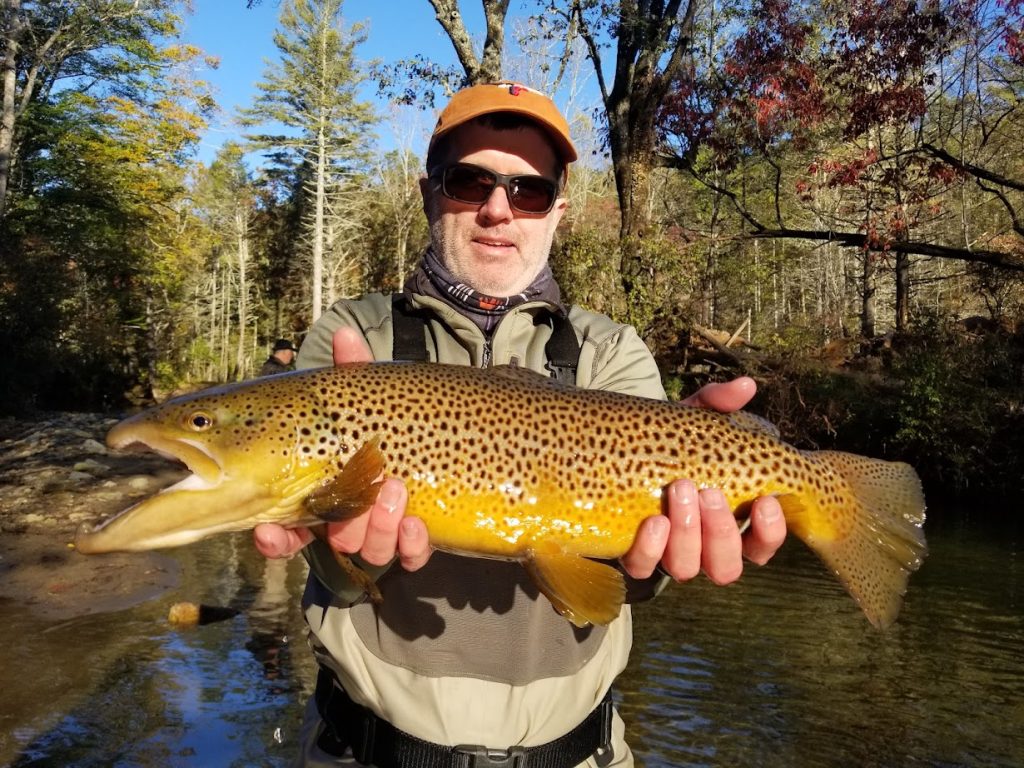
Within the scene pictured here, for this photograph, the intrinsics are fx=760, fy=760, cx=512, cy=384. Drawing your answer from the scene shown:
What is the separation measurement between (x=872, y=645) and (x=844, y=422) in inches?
349

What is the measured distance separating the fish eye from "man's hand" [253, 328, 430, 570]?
0.38m

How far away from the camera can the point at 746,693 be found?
21.5 ft

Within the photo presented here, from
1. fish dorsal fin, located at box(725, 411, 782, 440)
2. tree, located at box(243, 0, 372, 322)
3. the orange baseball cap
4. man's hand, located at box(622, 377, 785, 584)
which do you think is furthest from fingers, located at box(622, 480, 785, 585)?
tree, located at box(243, 0, 372, 322)

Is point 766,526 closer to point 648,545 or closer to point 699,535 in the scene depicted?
point 699,535

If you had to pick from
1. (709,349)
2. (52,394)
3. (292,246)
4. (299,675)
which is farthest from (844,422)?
(292,246)

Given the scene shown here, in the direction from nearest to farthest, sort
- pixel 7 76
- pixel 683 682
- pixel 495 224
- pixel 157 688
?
pixel 495 224, pixel 157 688, pixel 683 682, pixel 7 76

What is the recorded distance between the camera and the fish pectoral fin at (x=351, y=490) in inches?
85.4

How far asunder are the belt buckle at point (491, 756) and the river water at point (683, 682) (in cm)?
374

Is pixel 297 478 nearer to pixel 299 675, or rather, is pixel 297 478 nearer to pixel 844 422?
pixel 299 675

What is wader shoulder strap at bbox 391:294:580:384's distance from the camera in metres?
2.70

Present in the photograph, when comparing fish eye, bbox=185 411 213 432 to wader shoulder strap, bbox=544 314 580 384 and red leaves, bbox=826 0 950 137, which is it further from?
red leaves, bbox=826 0 950 137

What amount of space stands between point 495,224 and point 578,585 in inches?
51.3

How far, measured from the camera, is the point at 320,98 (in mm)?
44656

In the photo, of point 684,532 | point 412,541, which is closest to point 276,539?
point 412,541
